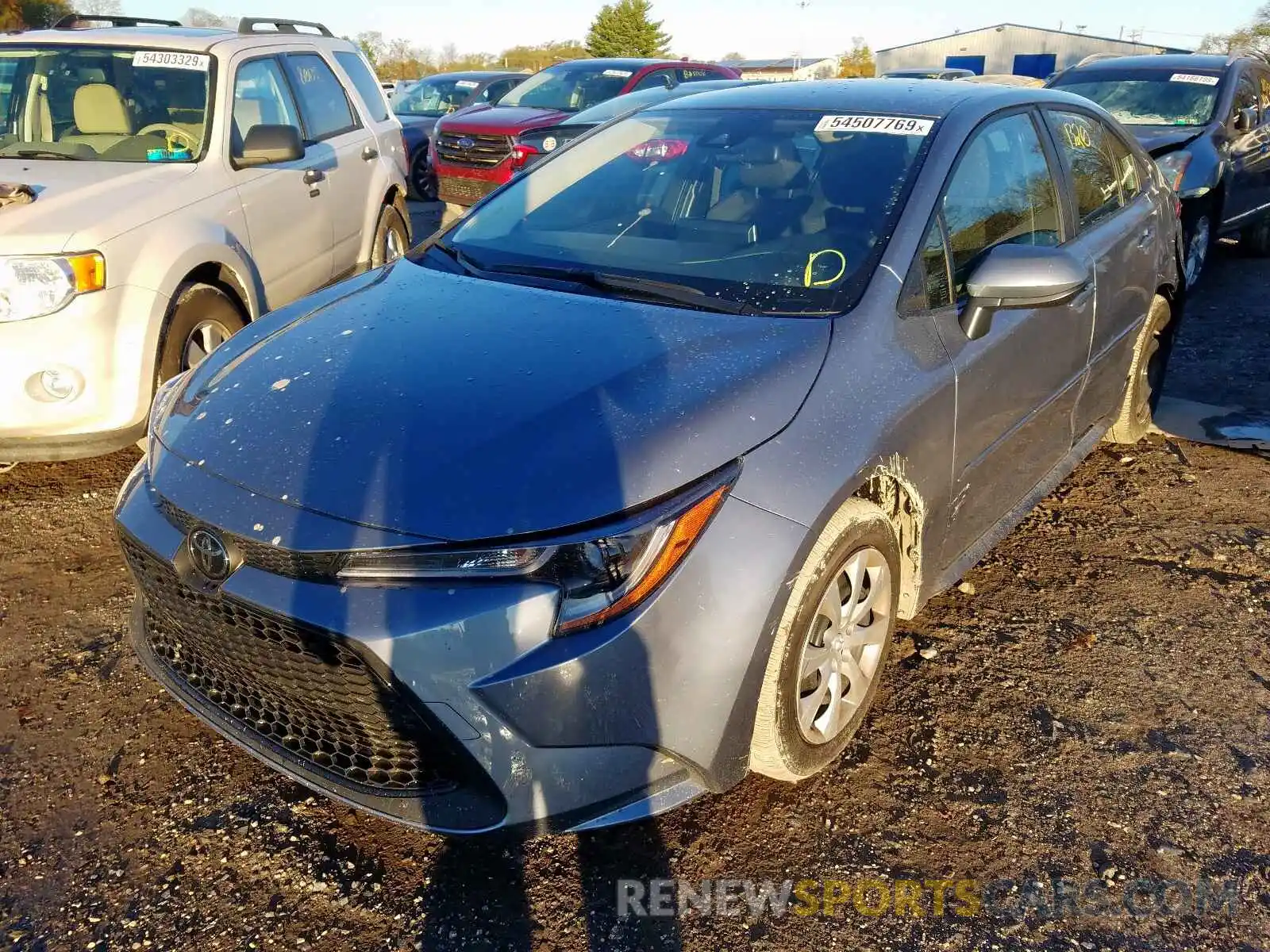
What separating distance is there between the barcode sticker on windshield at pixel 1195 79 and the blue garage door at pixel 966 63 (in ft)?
183

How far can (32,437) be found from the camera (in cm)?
367

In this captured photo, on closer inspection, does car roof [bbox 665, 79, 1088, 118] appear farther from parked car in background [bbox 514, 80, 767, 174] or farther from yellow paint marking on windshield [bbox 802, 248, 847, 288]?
parked car in background [bbox 514, 80, 767, 174]

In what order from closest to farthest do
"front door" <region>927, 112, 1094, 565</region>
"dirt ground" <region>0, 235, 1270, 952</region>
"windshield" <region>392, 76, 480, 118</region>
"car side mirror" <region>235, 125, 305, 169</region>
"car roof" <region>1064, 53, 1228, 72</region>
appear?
"dirt ground" <region>0, 235, 1270, 952</region>, "front door" <region>927, 112, 1094, 565</region>, "car side mirror" <region>235, 125, 305, 169</region>, "car roof" <region>1064, 53, 1228, 72</region>, "windshield" <region>392, 76, 480, 118</region>

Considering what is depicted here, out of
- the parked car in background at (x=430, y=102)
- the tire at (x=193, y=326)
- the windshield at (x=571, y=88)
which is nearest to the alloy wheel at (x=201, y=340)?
the tire at (x=193, y=326)

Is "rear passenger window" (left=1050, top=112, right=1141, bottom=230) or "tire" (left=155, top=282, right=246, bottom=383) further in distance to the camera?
"tire" (left=155, top=282, right=246, bottom=383)

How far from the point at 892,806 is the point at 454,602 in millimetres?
Result: 1294

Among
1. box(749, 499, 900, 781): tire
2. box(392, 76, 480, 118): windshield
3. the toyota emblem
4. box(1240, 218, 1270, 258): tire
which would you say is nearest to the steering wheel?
the toyota emblem

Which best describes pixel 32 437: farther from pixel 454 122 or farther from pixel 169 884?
pixel 454 122

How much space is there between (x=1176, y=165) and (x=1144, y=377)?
3179 mm

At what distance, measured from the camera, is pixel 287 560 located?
2.03 m

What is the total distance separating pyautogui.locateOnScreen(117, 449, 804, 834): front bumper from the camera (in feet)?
6.32

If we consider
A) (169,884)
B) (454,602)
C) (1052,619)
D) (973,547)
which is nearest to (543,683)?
(454,602)

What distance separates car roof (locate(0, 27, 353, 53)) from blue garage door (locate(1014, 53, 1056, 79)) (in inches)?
2210

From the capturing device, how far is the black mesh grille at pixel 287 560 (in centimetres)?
199
